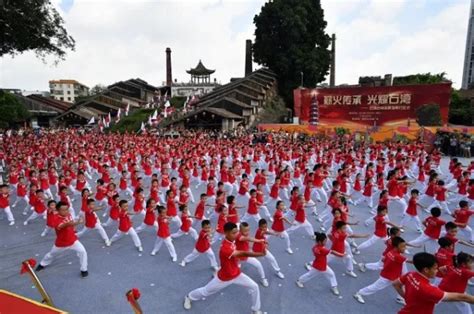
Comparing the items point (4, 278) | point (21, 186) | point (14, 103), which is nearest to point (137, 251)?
point (4, 278)

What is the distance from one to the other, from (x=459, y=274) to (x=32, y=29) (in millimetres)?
19670

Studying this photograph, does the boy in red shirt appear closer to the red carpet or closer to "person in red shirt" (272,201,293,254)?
"person in red shirt" (272,201,293,254)

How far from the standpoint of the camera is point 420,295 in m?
3.23

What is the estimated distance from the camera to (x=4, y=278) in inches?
219

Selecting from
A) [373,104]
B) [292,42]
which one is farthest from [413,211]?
[292,42]

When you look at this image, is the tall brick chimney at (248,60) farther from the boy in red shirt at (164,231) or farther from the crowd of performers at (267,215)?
the boy in red shirt at (164,231)

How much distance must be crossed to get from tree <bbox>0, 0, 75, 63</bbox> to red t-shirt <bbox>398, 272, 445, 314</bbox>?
705 inches

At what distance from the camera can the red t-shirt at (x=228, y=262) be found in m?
4.16

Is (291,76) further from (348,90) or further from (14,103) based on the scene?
(14,103)

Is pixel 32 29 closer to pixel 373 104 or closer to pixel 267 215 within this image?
pixel 267 215

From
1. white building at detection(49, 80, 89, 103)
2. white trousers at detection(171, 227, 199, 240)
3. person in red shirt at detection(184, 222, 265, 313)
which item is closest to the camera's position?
person in red shirt at detection(184, 222, 265, 313)

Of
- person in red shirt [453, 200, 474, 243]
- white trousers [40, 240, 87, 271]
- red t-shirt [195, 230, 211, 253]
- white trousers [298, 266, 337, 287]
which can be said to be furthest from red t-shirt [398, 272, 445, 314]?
white trousers [40, 240, 87, 271]

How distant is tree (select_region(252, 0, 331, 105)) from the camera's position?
3759 centimetres

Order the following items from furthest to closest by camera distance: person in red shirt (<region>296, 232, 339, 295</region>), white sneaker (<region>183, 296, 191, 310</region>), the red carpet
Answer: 1. person in red shirt (<region>296, 232, 339, 295</region>)
2. white sneaker (<region>183, 296, 191, 310</region>)
3. the red carpet
